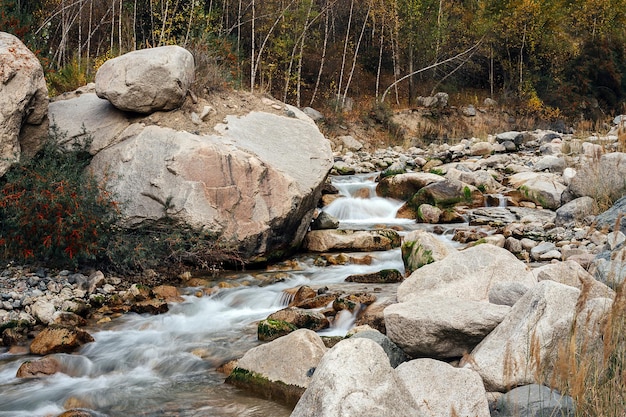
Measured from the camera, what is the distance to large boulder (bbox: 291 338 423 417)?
2650 mm

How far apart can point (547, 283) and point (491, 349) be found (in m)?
0.55

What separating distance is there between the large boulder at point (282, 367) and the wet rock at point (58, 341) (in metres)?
1.73

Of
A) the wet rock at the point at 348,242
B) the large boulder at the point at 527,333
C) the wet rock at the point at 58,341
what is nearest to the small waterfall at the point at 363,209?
the wet rock at the point at 348,242

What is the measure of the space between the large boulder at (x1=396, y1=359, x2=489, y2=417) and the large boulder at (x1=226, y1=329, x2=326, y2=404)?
114cm

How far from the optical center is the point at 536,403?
120 inches

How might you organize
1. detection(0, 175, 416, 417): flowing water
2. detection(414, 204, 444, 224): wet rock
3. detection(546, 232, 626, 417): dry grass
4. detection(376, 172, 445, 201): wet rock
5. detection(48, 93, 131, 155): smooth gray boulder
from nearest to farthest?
detection(546, 232, 626, 417): dry grass < detection(0, 175, 416, 417): flowing water < detection(48, 93, 131, 155): smooth gray boulder < detection(414, 204, 444, 224): wet rock < detection(376, 172, 445, 201): wet rock

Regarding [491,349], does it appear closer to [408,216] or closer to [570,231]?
[570,231]

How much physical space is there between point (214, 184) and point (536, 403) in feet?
19.3

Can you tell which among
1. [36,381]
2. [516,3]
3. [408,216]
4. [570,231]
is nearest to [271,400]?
[36,381]

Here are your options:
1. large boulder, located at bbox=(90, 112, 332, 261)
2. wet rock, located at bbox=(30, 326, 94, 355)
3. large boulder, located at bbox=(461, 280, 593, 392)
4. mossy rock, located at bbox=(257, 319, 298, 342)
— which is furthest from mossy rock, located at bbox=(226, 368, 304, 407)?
large boulder, located at bbox=(90, 112, 332, 261)

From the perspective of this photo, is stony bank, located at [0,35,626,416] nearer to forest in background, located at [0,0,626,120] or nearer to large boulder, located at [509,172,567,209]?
large boulder, located at [509,172,567,209]

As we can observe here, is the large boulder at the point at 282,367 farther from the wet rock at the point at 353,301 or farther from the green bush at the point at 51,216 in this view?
the green bush at the point at 51,216

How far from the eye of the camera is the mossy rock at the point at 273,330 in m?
6.07

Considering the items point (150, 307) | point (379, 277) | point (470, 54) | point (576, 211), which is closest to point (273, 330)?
point (150, 307)
